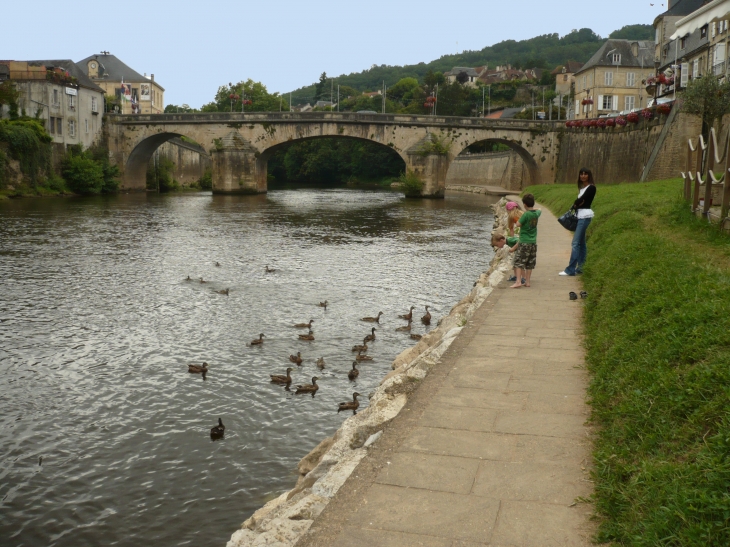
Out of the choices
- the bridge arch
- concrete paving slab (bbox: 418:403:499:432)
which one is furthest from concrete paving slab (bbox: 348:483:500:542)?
the bridge arch

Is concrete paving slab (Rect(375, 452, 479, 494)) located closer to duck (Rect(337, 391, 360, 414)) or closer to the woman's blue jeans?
duck (Rect(337, 391, 360, 414))

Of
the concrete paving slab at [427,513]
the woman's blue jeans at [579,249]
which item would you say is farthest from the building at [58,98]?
the concrete paving slab at [427,513]

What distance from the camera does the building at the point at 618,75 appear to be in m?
69.4

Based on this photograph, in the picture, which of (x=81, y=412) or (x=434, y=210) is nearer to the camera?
(x=81, y=412)

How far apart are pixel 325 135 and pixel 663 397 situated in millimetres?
52229

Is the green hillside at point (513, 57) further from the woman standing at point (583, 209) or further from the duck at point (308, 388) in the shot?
the duck at point (308, 388)

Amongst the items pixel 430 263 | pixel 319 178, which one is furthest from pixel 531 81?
pixel 430 263

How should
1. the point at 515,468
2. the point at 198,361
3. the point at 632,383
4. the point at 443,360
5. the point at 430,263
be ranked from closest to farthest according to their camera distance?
the point at 515,468 → the point at 632,383 → the point at 443,360 → the point at 198,361 → the point at 430,263

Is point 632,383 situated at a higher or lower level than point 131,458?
higher

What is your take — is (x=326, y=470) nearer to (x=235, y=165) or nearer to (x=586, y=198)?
(x=586, y=198)

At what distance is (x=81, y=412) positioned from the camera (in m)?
8.94

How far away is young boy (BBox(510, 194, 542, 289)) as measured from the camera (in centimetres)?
1135

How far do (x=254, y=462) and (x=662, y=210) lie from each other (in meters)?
10.5

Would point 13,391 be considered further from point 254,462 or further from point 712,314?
point 712,314
